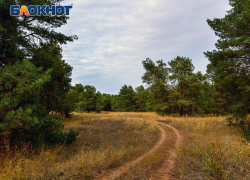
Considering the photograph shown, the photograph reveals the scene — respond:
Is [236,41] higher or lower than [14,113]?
higher

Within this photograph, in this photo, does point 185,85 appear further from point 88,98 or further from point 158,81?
point 88,98

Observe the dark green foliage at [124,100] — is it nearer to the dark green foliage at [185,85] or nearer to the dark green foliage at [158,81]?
the dark green foliage at [158,81]

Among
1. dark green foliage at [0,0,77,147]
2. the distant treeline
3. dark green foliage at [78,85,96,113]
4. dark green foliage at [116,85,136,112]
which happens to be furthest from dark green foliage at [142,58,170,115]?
dark green foliage at [116,85,136,112]

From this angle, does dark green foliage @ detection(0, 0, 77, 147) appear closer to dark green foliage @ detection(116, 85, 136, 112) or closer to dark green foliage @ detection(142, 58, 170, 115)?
dark green foliage @ detection(142, 58, 170, 115)

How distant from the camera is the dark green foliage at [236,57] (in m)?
10.3

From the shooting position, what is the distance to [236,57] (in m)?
11.1

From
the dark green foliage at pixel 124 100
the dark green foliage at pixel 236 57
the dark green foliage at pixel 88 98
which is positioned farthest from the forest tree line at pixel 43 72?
the dark green foliage at pixel 124 100

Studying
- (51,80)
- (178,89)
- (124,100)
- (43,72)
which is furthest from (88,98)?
(43,72)

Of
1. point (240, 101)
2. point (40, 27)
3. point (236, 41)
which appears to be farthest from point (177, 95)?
point (40, 27)

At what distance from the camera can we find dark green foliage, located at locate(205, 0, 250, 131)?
33.7ft

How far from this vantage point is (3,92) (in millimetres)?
5949

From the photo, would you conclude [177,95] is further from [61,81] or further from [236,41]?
[61,81]

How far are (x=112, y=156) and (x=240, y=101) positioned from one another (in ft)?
37.2

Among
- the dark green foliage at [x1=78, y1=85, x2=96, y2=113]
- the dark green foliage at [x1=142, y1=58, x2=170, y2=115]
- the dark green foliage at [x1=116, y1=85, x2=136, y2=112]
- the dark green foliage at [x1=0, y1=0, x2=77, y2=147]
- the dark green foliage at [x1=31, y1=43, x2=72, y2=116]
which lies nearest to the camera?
the dark green foliage at [x1=0, y1=0, x2=77, y2=147]
